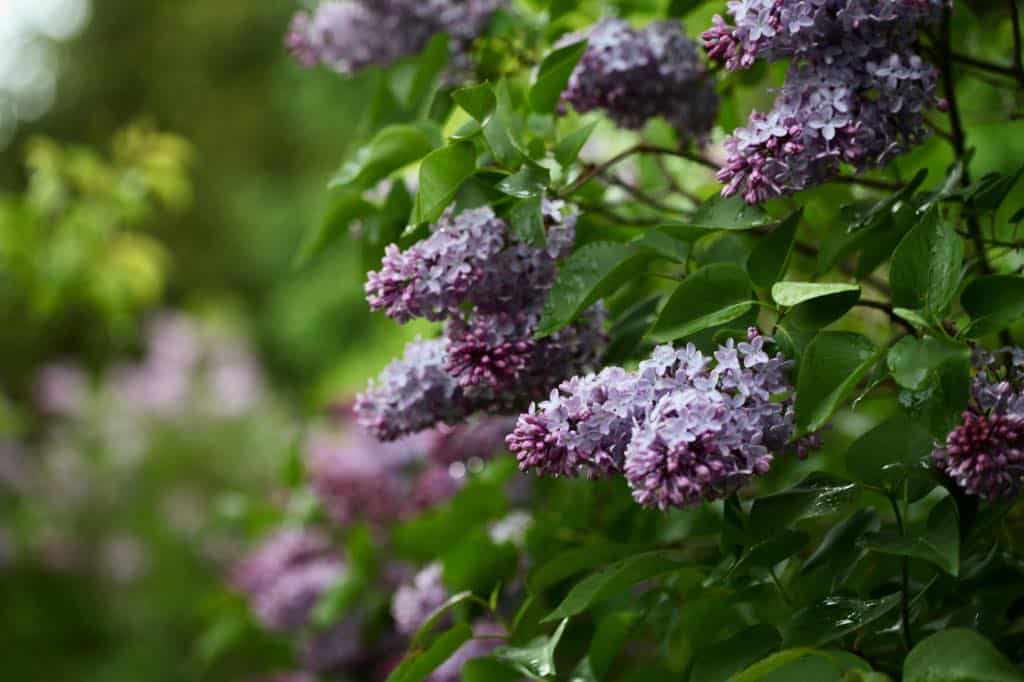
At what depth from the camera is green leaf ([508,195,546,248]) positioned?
2.69ft

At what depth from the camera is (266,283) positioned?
24.7 feet

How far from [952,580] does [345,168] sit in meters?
0.58

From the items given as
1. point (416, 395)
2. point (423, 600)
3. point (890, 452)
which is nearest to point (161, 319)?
point (423, 600)

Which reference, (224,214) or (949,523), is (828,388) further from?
(224,214)

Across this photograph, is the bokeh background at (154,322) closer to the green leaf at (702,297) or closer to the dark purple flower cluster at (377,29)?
the dark purple flower cluster at (377,29)

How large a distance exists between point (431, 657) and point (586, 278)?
0.99ft

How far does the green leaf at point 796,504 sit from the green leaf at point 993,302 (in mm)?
135

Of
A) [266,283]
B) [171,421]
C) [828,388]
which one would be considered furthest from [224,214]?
[828,388]

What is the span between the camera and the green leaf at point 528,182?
0.80 m

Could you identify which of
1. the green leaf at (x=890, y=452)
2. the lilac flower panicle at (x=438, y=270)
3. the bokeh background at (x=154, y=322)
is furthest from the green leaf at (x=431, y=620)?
the bokeh background at (x=154, y=322)

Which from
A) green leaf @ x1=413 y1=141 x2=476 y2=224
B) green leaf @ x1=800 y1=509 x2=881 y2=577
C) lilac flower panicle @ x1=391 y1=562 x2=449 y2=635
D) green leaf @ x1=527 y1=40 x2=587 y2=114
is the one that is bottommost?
green leaf @ x1=800 y1=509 x2=881 y2=577

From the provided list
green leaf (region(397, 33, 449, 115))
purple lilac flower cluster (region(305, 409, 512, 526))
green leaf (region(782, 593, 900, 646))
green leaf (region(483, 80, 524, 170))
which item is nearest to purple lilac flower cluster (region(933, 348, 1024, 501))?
green leaf (region(782, 593, 900, 646))

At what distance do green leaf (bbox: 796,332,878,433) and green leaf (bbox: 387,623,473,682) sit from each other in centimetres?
33

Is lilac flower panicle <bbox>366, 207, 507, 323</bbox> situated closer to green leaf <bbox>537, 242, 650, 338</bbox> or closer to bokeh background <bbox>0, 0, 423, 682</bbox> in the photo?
green leaf <bbox>537, 242, 650, 338</bbox>
